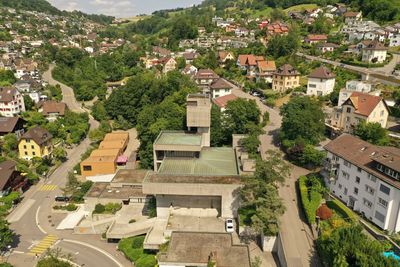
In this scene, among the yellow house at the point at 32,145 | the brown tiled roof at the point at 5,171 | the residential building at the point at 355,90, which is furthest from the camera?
the yellow house at the point at 32,145

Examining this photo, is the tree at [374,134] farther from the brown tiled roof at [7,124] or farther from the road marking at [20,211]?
the brown tiled roof at [7,124]

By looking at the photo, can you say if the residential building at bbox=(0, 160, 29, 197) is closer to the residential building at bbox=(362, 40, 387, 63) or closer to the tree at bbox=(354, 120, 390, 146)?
the tree at bbox=(354, 120, 390, 146)

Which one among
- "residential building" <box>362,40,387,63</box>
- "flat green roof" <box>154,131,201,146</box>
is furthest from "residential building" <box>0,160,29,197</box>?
"residential building" <box>362,40,387,63</box>

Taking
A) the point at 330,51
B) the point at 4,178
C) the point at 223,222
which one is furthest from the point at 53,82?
the point at 223,222

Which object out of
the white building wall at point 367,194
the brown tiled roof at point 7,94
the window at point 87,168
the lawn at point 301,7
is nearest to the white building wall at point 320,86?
the white building wall at point 367,194

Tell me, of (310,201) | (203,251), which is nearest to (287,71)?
A: (310,201)

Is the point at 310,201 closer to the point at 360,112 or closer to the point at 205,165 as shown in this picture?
the point at 205,165

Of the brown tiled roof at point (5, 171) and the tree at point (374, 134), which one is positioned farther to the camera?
the brown tiled roof at point (5, 171)
